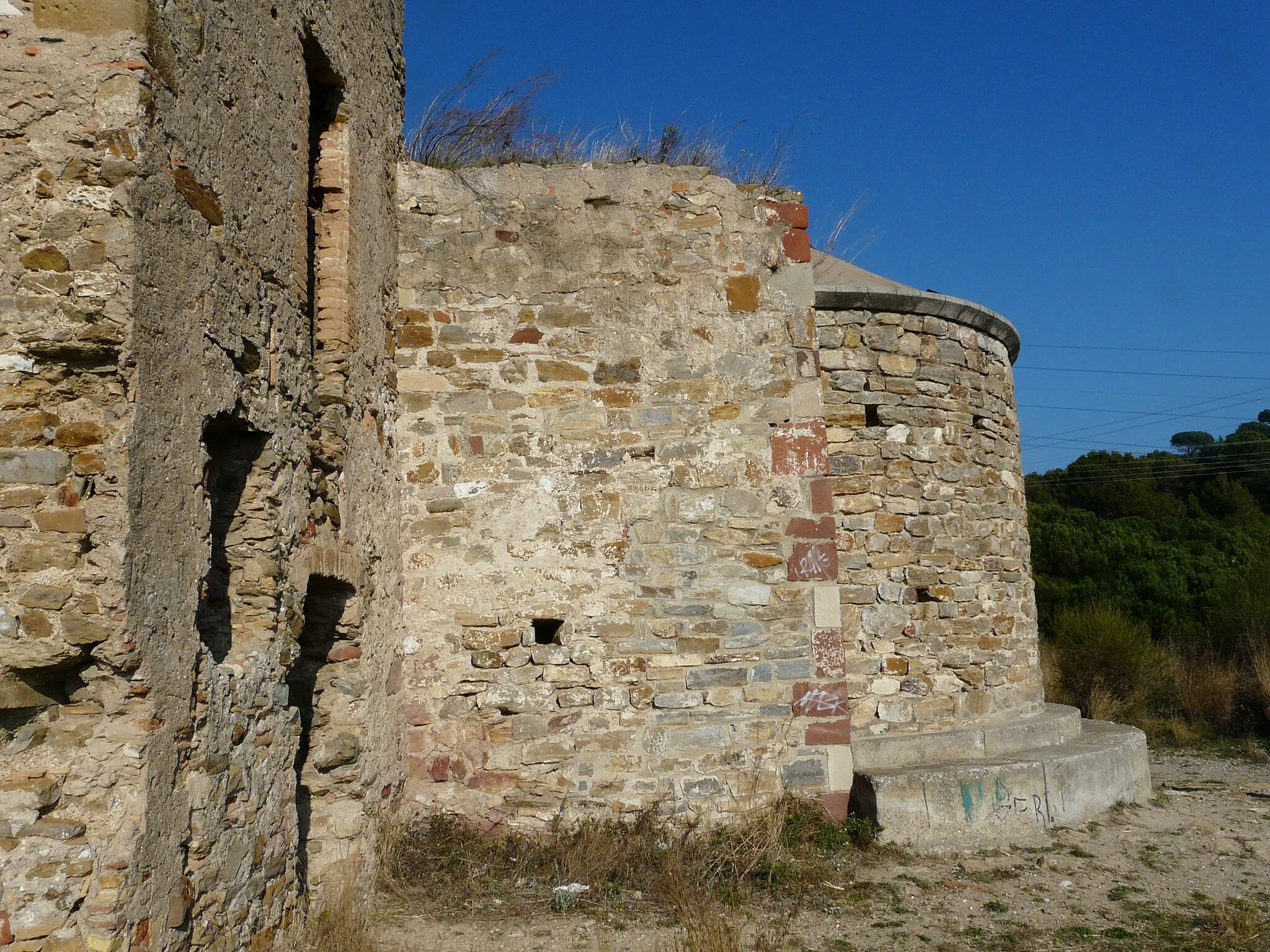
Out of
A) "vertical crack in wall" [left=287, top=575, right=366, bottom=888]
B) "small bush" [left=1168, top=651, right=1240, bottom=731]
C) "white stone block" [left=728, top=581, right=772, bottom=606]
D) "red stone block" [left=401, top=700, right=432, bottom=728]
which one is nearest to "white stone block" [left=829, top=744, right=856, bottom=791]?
"white stone block" [left=728, top=581, right=772, bottom=606]

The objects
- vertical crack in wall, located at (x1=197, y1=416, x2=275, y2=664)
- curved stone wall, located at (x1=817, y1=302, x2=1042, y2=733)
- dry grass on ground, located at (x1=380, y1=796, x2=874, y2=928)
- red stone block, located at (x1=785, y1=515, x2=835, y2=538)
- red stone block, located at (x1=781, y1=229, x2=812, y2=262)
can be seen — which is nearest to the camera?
vertical crack in wall, located at (x1=197, y1=416, x2=275, y2=664)

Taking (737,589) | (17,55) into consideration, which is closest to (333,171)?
(17,55)

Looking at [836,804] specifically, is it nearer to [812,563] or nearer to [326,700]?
[812,563]

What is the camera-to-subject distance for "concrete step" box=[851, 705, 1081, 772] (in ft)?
19.2

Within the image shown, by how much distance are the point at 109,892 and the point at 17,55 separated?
7.87 ft

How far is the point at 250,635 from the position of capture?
351 cm

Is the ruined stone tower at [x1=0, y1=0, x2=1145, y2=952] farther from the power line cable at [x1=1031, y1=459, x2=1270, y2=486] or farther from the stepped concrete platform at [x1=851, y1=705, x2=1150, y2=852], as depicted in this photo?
the power line cable at [x1=1031, y1=459, x2=1270, y2=486]

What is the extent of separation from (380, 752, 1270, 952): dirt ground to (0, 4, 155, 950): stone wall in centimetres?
162

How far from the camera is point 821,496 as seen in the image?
545 cm

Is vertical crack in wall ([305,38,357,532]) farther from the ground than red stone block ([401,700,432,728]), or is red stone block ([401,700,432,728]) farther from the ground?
vertical crack in wall ([305,38,357,532])

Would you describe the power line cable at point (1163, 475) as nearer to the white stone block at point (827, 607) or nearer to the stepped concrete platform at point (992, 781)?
the stepped concrete platform at point (992, 781)

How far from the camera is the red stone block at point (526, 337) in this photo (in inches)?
210

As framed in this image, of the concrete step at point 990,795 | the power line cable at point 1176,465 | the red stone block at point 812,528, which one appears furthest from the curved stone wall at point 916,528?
the power line cable at point 1176,465

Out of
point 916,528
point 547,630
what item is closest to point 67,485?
point 547,630
